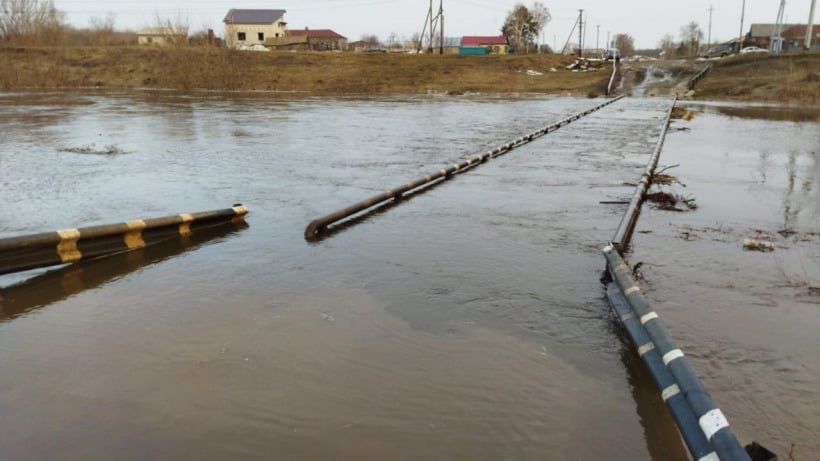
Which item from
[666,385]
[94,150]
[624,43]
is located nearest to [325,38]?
[624,43]

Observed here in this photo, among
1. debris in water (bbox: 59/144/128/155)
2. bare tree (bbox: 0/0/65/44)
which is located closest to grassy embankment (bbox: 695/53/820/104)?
debris in water (bbox: 59/144/128/155)

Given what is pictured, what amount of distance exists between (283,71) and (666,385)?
48587 millimetres

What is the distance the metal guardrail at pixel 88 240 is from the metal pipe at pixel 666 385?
4448 millimetres

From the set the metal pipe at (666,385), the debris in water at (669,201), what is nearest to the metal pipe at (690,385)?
the metal pipe at (666,385)

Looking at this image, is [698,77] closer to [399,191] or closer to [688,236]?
[399,191]

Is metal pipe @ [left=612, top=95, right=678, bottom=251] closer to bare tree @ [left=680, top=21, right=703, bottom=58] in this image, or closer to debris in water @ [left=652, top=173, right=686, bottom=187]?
debris in water @ [left=652, top=173, right=686, bottom=187]

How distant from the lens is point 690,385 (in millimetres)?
2846

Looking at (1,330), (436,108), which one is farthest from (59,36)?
(1,330)

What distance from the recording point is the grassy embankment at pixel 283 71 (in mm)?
43656

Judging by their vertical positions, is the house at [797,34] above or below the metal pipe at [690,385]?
above

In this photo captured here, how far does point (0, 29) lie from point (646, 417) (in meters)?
75.7

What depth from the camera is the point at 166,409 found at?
125 inches

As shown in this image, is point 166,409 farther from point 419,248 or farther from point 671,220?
point 671,220

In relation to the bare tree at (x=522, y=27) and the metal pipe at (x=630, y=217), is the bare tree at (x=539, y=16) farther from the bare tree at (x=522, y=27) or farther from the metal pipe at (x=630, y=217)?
the metal pipe at (x=630, y=217)
